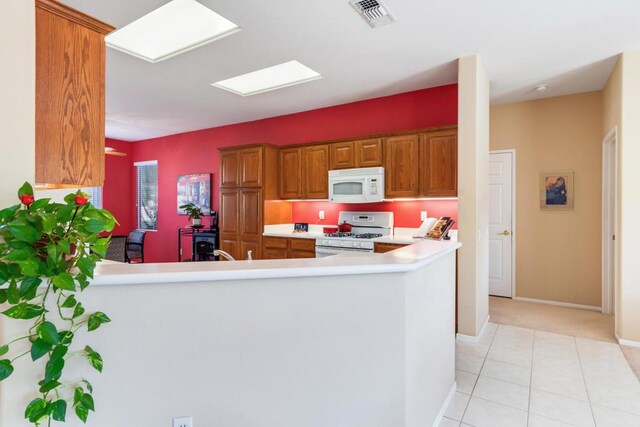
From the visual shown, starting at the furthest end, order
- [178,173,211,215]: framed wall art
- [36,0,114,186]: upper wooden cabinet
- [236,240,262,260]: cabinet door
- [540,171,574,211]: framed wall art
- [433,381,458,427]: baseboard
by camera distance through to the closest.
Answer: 1. [178,173,211,215]: framed wall art
2. [236,240,262,260]: cabinet door
3. [540,171,574,211]: framed wall art
4. [433,381,458,427]: baseboard
5. [36,0,114,186]: upper wooden cabinet

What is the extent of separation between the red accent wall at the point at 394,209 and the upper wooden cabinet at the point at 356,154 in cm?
62

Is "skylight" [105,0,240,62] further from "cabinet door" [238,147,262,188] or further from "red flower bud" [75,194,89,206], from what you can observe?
"red flower bud" [75,194,89,206]

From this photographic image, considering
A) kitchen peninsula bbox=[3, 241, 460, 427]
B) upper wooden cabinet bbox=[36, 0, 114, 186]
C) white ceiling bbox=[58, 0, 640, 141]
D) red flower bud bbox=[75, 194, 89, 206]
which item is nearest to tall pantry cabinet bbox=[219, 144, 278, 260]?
white ceiling bbox=[58, 0, 640, 141]

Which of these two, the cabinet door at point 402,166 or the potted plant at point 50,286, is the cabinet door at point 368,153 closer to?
the cabinet door at point 402,166

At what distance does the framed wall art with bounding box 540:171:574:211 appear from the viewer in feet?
14.6

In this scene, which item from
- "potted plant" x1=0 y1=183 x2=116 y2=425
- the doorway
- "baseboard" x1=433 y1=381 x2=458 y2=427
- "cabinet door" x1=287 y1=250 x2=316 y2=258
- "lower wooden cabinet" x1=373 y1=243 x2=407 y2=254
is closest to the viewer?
"potted plant" x1=0 y1=183 x2=116 y2=425

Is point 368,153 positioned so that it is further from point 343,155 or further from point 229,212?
point 229,212

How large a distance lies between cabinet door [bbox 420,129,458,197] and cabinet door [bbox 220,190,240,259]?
282 centimetres

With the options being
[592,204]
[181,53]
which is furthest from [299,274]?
[592,204]

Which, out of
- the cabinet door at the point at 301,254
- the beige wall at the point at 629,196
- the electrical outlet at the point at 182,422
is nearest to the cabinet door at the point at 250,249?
the cabinet door at the point at 301,254

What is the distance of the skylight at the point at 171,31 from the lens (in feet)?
9.19

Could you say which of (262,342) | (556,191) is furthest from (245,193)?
(556,191)

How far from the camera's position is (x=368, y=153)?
14.5 feet

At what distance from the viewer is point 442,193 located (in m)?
3.88
